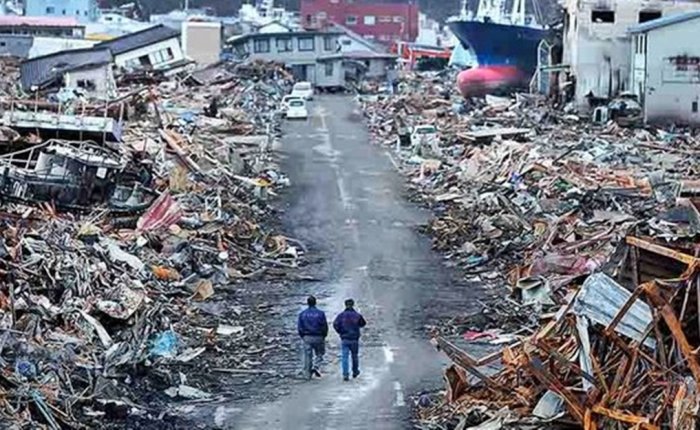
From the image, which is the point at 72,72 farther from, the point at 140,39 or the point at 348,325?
the point at 348,325

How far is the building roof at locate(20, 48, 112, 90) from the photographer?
59.4 m

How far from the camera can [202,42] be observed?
7869 cm

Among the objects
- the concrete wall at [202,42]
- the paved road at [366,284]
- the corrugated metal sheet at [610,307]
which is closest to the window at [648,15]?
the paved road at [366,284]

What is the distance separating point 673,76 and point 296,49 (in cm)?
3662

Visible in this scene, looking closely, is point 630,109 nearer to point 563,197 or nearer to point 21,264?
point 563,197

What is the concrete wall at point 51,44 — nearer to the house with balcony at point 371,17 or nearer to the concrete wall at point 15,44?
the concrete wall at point 15,44

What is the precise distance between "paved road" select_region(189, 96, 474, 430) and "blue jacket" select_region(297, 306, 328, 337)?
1.93ft

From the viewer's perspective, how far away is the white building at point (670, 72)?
4775 cm

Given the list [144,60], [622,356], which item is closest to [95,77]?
[144,60]

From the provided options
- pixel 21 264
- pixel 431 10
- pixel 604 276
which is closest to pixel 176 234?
pixel 21 264

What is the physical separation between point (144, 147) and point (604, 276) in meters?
21.4

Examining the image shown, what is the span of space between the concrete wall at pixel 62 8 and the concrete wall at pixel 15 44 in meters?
23.3

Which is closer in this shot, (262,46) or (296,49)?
(296,49)

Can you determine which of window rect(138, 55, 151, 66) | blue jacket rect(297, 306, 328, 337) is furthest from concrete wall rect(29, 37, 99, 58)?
blue jacket rect(297, 306, 328, 337)
